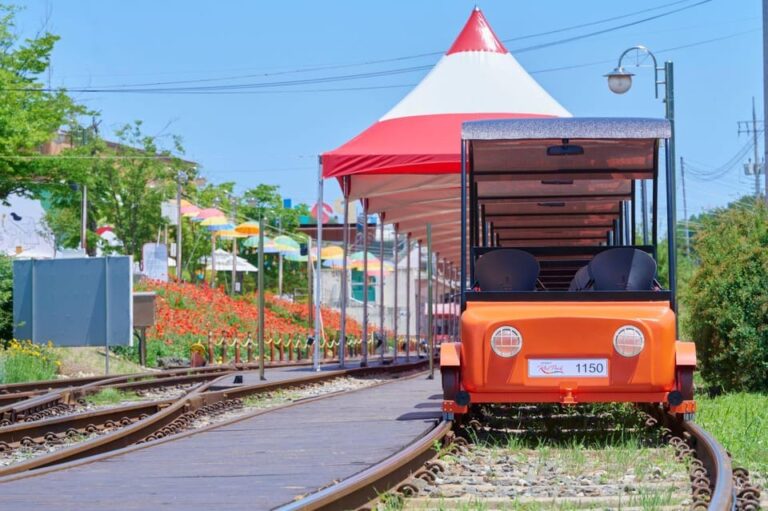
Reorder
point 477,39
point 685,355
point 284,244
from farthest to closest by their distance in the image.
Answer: point 284,244, point 477,39, point 685,355

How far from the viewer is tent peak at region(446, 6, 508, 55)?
96.6ft

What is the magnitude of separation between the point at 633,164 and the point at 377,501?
6367 mm

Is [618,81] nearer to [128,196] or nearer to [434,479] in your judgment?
[434,479]

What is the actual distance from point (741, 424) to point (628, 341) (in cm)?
215

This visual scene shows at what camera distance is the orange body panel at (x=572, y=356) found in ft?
35.9

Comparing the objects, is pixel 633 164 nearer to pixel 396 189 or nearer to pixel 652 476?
pixel 652 476

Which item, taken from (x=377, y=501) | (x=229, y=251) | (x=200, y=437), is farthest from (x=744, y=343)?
(x=229, y=251)

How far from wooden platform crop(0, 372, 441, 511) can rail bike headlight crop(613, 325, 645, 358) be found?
72.1 inches

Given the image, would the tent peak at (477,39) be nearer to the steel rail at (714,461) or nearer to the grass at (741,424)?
the grass at (741,424)

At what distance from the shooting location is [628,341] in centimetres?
1094

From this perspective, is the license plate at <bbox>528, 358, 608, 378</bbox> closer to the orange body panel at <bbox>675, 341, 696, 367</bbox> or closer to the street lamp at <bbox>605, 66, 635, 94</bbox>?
the orange body panel at <bbox>675, 341, 696, 367</bbox>

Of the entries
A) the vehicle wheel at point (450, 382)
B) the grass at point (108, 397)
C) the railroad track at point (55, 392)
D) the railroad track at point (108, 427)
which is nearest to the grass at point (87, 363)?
the railroad track at point (55, 392)

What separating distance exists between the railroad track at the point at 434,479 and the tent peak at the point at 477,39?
1930 cm

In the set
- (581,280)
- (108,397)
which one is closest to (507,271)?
(581,280)
